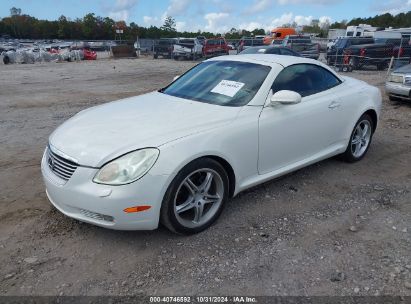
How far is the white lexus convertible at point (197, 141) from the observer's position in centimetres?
291

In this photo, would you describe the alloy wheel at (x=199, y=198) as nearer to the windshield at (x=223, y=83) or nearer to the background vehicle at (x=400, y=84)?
the windshield at (x=223, y=83)

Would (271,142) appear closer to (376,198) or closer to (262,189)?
(262,189)

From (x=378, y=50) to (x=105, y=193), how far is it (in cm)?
1980

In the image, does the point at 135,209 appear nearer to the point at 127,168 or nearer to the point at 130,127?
the point at 127,168

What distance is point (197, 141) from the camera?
10.2 feet

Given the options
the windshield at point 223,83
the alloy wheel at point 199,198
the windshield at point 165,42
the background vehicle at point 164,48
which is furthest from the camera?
the windshield at point 165,42

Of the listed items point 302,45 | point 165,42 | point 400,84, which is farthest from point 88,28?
point 400,84

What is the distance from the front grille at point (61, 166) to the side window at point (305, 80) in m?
2.13

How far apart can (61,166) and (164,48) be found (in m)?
31.0

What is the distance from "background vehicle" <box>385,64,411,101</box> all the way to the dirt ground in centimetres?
487

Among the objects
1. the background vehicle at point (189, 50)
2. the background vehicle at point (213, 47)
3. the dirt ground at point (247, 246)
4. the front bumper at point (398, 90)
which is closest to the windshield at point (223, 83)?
the dirt ground at point (247, 246)

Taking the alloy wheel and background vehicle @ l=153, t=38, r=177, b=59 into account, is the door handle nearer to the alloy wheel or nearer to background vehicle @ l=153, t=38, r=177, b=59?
the alloy wheel

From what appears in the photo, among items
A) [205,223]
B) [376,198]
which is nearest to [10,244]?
[205,223]

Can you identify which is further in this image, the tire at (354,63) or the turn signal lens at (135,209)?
the tire at (354,63)
